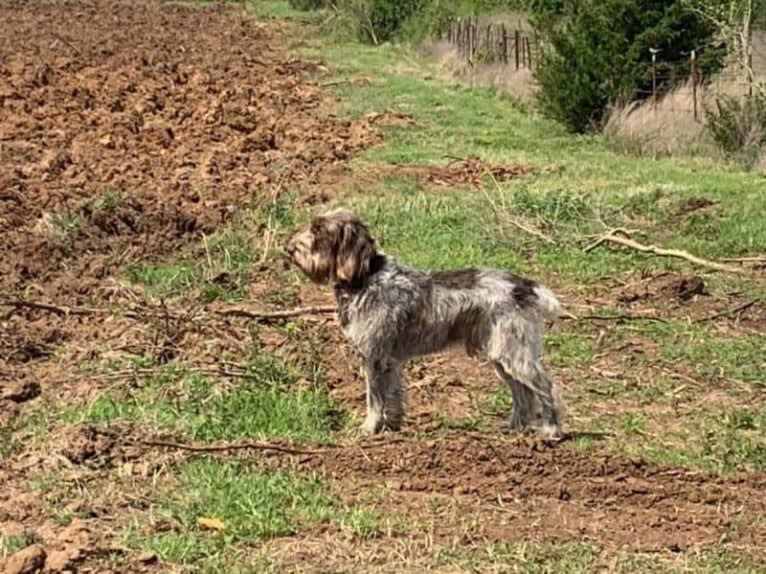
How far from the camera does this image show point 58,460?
799 centimetres

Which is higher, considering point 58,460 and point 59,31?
point 58,460

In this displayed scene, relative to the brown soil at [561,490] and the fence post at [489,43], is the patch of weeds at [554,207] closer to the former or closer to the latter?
the brown soil at [561,490]

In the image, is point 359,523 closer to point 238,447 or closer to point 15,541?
point 238,447

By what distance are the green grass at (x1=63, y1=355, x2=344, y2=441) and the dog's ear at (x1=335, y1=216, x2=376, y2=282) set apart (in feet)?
3.36

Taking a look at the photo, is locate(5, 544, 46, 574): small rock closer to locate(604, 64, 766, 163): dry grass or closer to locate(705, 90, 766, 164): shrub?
locate(705, 90, 766, 164): shrub

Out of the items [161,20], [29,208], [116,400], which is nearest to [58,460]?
[116,400]

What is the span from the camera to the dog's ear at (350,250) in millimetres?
8539

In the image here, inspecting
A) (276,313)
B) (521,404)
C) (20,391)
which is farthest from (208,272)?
(521,404)

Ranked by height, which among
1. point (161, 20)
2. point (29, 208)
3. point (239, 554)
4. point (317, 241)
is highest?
point (317, 241)

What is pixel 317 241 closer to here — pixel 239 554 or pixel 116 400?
pixel 116 400

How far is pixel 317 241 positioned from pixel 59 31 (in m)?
37.8

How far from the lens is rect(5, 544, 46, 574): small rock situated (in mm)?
6422

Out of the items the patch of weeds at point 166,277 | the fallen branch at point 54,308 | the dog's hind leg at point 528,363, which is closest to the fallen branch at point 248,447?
the dog's hind leg at point 528,363

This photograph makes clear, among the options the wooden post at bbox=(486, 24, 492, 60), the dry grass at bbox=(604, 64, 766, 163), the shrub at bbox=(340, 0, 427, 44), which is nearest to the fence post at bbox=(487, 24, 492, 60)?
the wooden post at bbox=(486, 24, 492, 60)
